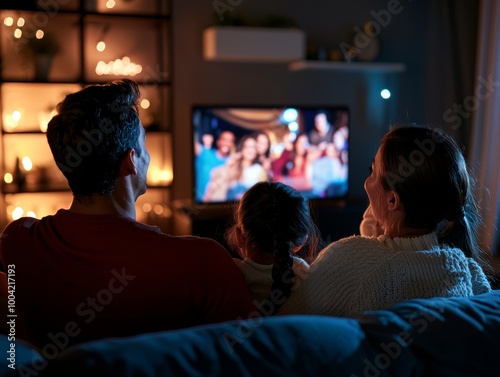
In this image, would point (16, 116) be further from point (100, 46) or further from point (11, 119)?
point (100, 46)

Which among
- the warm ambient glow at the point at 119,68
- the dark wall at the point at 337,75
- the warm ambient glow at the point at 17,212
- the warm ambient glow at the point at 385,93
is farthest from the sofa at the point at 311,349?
the warm ambient glow at the point at 385,93

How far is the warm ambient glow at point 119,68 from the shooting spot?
14.8 ft

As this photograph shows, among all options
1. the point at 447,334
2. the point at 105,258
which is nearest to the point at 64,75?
the point at 105,258

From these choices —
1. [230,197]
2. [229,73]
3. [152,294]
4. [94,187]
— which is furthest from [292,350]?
[229,73]

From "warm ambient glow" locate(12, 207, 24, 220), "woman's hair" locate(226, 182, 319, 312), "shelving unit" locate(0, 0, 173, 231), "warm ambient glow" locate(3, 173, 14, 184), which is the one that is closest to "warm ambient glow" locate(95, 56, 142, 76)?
"shelving unit" locate(0, 0, 173, 231)

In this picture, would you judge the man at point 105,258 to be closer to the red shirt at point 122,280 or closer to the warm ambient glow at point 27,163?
the red shirt at point 122,280

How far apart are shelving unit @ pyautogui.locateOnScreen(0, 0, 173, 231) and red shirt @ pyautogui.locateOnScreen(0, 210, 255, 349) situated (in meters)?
3.05

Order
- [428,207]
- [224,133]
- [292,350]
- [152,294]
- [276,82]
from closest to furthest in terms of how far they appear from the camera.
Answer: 1. [292,350]
2. [152,294]
3. [428,207]
4. [224,133]
5. [276,82]

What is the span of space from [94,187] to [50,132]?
137 mm

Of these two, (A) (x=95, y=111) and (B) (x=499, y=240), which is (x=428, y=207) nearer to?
(A) (x=95, y=111)

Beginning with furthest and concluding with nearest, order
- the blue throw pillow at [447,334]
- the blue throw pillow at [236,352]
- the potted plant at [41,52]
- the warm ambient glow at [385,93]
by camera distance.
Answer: the warm ambient glow at [385,93], the potted plant at [41,52], the blue throw pillow at [447,334], the blue throw pillow at [236,352]

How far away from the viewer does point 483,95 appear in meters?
4.66

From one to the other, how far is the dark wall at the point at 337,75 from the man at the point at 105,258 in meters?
2.94

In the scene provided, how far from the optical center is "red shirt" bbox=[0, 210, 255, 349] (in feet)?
4.03
